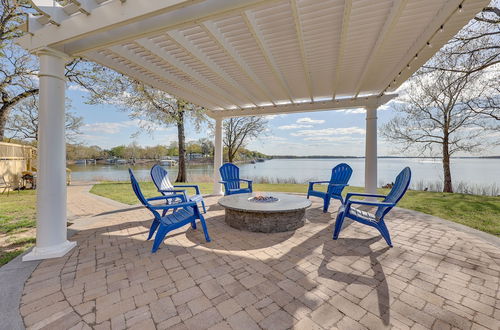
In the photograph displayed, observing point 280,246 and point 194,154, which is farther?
point 194,154

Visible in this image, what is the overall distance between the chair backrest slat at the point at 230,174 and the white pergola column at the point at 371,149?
3.30 metres

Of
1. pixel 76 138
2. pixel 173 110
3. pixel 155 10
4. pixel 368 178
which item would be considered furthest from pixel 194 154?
pixel 155 10

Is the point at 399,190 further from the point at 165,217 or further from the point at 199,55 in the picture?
the point at 199,55

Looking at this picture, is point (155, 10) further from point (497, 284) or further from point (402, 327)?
point (497, 284)

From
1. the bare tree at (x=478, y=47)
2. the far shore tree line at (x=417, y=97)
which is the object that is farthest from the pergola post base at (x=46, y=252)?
the bare tree at (x=478, y=47)

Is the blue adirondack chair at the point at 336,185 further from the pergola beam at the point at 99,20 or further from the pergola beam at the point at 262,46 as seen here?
the pergola beam at the point at 99,20

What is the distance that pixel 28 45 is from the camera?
2.45 meters

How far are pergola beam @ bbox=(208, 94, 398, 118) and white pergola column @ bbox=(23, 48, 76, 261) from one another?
4319 mm

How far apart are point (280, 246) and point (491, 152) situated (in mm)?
10519

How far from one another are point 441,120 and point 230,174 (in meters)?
9.96

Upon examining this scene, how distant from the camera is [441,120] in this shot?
9164 millimetres

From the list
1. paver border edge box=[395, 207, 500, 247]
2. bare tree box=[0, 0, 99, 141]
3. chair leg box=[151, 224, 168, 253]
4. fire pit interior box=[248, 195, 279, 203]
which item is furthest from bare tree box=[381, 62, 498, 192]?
bare tree box=[0, 0, 99, 141]

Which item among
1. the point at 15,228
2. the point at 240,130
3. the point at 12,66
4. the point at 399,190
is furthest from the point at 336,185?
the point at 240,130

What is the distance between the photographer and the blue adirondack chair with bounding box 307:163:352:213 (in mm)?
4281
